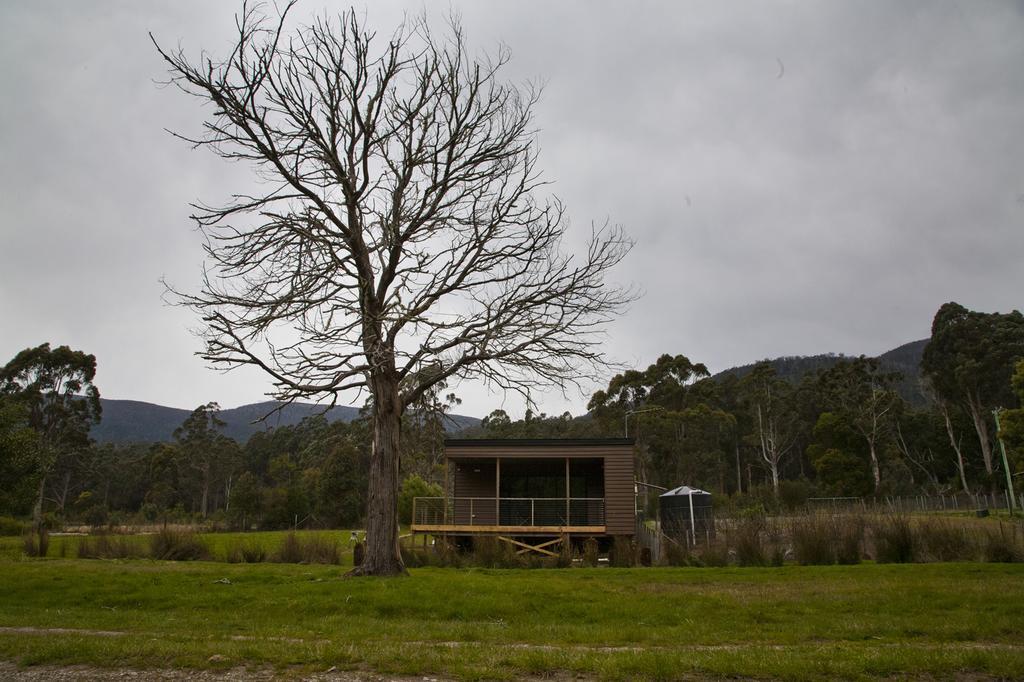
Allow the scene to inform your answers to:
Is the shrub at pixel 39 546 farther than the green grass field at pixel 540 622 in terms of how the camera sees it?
Yes

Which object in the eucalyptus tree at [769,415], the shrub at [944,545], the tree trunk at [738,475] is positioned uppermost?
the eucalyptus tree at [769,415]

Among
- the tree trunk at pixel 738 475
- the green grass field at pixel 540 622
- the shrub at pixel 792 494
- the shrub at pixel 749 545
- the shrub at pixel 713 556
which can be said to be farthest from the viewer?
the tree trunk at pixel 738 475

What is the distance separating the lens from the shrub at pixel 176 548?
17578 millimetres

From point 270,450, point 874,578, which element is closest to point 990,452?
point 874,578

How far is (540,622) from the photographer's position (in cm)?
845

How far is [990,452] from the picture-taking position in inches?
1940

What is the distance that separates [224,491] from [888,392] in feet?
218

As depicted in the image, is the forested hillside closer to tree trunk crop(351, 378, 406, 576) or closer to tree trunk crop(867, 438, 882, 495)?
tree trunk crop(867, 438, 882, 495)

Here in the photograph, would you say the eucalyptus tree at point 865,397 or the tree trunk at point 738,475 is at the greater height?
the eucalyptus tree at point 865,397

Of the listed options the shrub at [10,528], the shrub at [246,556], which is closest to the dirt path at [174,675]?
Result: the shrub at [246,556]

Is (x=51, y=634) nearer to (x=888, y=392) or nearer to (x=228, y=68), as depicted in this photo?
(x=228, y=68)

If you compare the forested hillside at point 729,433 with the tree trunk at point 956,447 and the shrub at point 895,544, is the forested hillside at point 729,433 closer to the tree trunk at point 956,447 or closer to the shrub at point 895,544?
the tree trunk at point 956,447

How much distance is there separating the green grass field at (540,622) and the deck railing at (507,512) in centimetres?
1052

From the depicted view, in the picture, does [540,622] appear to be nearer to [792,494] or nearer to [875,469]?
[792,494]
